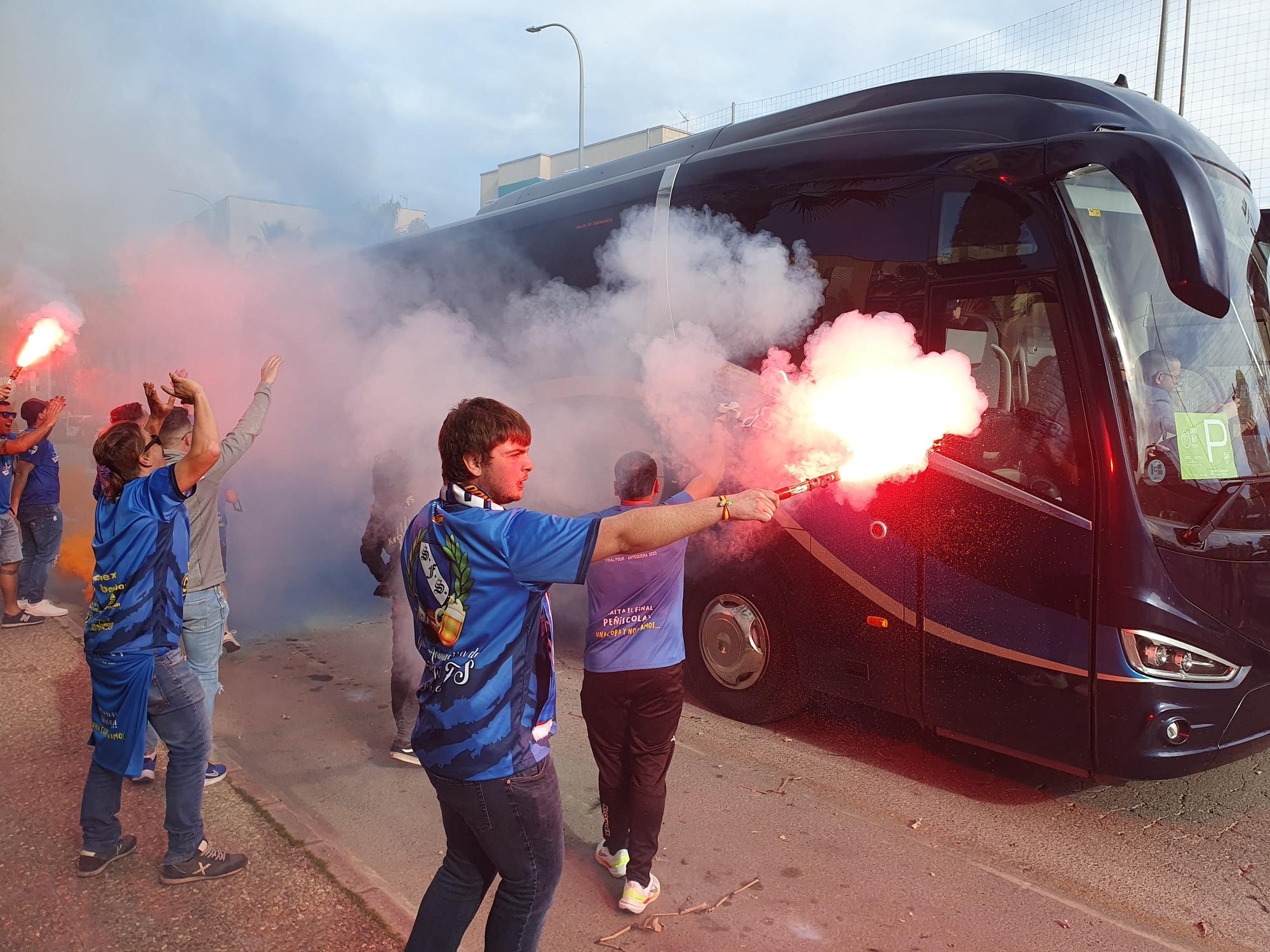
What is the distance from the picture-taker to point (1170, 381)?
156 inches

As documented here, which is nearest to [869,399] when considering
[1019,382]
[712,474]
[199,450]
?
[712,474]

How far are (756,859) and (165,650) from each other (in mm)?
2464

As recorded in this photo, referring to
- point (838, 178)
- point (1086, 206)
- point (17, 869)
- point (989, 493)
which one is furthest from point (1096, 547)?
point (17, 869)

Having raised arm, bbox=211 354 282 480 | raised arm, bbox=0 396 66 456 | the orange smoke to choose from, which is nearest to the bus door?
raised arm, bbox=211 354 282 480

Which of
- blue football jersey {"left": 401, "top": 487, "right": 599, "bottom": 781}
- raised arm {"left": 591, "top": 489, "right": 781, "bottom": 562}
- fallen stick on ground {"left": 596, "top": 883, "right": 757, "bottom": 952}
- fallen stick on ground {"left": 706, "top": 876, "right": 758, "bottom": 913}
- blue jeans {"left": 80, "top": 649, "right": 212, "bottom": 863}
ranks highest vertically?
raised arm {"left": 591, "top": 489, "right": 781, "bottom": 562}

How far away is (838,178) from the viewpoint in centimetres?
478

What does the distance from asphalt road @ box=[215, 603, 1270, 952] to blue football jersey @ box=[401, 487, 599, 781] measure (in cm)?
128

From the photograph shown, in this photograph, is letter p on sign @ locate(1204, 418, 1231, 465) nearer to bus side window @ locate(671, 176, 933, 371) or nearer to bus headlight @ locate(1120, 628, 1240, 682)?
bus headlight @ locate(1120, 628, 1240, 682)

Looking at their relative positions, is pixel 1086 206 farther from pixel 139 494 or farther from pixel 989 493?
pixel 139 494

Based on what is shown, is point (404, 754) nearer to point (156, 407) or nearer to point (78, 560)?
point (156, 407)

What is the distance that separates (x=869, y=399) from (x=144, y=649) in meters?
2.90

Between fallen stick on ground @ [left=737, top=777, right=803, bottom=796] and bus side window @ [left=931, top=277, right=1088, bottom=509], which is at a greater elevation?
bus side window @ [left=931, top=277, right=1088, bottom=509]

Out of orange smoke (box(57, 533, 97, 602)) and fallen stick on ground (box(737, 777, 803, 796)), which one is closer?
fallen stick on ground (box(737, 777, 803, 796))

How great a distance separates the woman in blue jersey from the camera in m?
3.26
